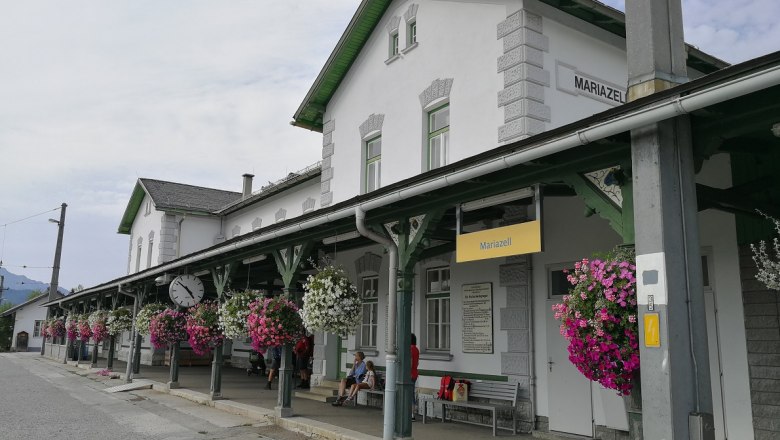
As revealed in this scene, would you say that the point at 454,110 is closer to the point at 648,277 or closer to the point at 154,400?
the point at 648,277

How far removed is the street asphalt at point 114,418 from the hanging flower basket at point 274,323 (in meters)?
1.37

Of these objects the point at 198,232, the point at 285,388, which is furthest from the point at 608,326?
the point at 198,232

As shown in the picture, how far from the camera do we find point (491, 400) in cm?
916

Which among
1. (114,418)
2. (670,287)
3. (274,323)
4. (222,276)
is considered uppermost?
(222,276)

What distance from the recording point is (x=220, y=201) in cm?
2711

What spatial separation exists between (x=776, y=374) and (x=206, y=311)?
401 inches

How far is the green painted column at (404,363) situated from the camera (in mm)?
7672

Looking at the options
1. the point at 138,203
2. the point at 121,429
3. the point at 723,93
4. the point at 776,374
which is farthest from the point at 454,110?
the point at 138,203

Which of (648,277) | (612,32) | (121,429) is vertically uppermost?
(612,32)

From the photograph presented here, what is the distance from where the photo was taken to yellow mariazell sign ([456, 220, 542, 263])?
5.92m

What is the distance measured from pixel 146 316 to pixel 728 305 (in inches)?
539

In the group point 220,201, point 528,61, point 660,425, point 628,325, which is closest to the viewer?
point 660,425

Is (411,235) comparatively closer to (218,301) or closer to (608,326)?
(608,326)

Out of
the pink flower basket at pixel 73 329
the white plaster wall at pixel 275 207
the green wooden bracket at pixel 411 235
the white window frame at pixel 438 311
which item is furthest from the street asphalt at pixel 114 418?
the pink flower basket at pixel 73 329
